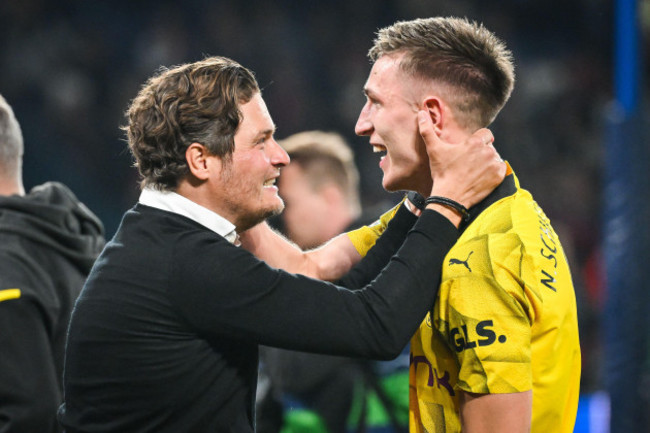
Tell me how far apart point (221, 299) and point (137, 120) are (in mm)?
538

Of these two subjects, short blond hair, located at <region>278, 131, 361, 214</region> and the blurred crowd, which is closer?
short blond hair, located at <region>278, 131, 361, 214</region>

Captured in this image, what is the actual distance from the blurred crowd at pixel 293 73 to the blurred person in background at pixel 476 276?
15.5ft

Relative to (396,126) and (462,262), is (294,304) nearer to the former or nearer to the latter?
(462,262)

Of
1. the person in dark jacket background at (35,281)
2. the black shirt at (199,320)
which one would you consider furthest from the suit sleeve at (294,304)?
the person in dark jacket background at (35,281)

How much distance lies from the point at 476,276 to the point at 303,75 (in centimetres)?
583

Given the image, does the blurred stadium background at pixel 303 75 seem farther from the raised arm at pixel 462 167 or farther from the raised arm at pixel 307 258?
the raised arm at pixel 462 167

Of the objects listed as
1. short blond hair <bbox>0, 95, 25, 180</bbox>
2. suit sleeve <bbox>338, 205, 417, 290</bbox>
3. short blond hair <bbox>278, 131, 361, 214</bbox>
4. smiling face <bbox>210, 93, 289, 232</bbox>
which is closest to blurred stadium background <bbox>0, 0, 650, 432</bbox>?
short blond hair <bbox>278, 131, 361, 214</bbox>

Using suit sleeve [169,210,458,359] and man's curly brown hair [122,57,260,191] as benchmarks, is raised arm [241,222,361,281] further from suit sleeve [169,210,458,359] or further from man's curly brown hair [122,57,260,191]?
suit sleeve [169,210,458,359]

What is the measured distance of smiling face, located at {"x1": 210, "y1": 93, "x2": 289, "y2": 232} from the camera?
186cm

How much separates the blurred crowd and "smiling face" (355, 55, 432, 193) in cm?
471

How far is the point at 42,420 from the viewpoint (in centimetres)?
222

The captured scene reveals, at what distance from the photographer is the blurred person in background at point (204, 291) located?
5.36ft

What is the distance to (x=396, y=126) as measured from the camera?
6.16ft

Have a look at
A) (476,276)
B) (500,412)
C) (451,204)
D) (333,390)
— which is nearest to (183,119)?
(451,204)
